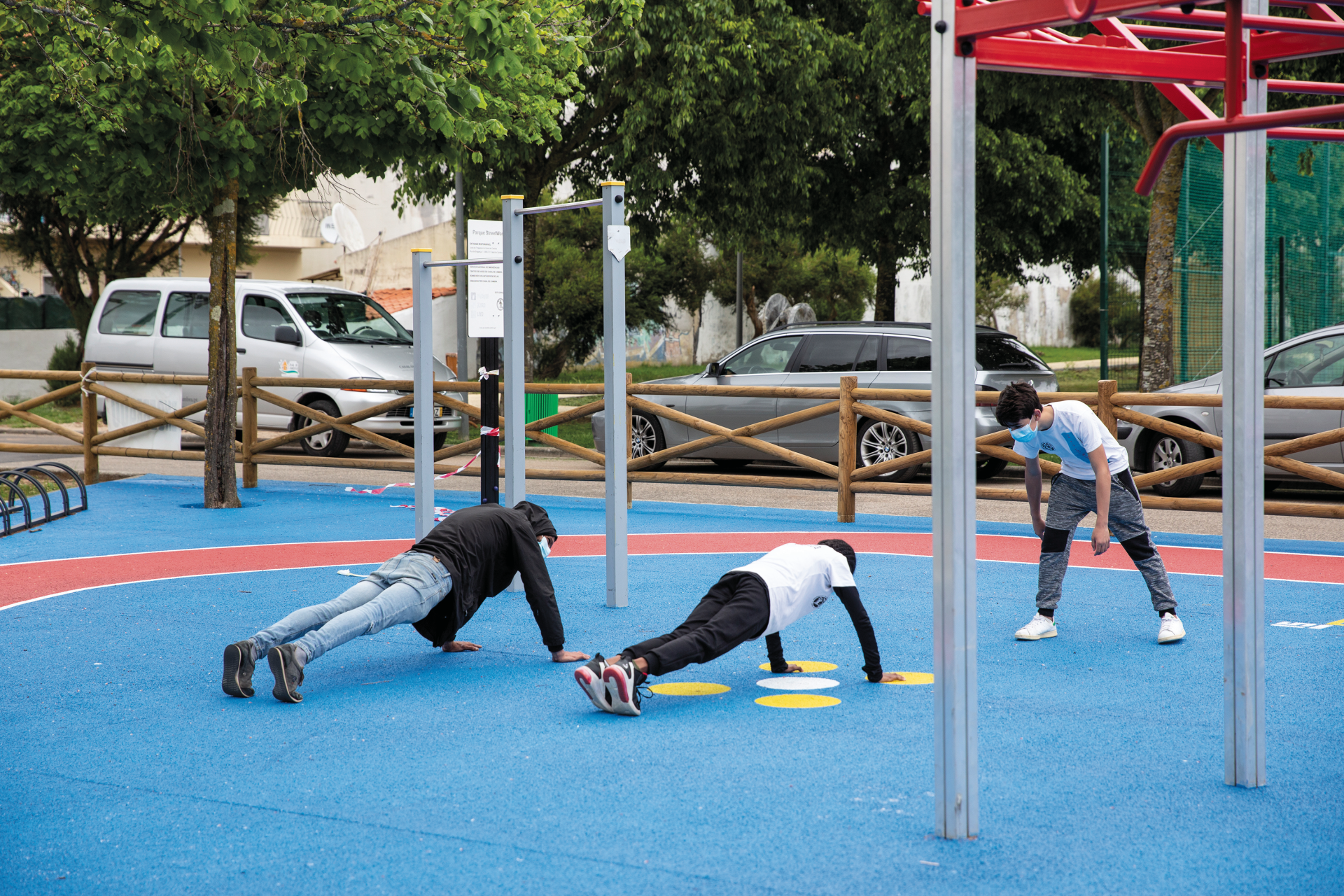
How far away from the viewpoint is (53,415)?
2378 cm

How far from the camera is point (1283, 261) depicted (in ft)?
56.0

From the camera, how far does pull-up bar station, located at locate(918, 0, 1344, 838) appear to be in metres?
3.79

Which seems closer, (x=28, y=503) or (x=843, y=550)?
(x=843, y=550)

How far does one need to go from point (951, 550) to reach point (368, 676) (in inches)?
135

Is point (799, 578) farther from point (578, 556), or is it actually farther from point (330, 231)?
point (330, 231)

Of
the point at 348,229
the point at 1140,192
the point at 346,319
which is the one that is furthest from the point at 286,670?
the point at 348,229

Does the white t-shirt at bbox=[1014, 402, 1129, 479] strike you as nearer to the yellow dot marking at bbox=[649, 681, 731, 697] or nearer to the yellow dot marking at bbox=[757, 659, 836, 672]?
the yellow dot marking at bbox=[757, 659, 836, 672]

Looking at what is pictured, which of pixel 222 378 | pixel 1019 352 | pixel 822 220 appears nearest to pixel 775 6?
pixel 822 220

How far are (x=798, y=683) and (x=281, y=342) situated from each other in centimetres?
1232

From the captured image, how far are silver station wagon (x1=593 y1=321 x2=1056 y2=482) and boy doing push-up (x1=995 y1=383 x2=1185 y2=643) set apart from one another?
20.5 ft

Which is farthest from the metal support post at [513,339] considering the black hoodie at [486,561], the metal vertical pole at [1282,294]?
the metal vertical pole at [1282,294]

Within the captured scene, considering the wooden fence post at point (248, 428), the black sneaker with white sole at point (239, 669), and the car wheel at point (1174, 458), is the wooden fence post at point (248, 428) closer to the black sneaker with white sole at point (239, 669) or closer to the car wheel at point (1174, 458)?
the black sneaker with white sole at point (239, 669)

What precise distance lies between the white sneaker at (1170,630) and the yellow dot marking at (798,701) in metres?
2.11

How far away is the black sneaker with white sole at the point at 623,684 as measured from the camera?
5461 mm
